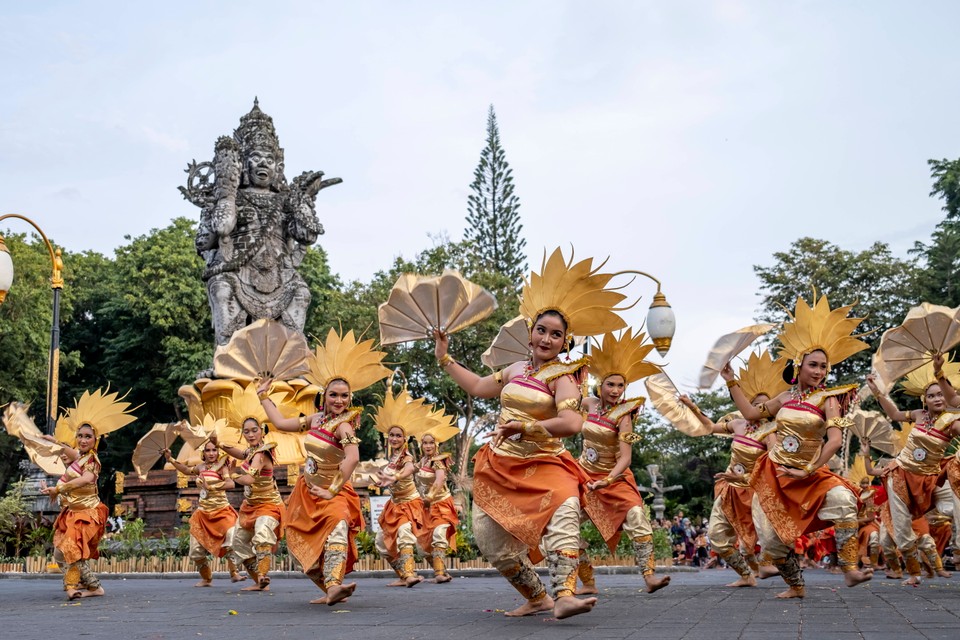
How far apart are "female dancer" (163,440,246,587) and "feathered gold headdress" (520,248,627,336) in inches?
280

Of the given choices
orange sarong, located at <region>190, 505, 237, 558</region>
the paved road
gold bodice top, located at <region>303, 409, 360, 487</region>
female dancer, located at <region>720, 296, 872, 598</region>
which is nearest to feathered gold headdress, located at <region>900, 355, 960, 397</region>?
the paved road

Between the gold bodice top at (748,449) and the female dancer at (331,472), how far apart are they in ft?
15.0

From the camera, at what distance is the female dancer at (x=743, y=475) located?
1206cm

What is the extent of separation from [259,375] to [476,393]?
3959mm

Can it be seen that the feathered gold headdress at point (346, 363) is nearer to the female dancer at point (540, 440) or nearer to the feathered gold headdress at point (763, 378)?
the female dancer at point (540, 440)

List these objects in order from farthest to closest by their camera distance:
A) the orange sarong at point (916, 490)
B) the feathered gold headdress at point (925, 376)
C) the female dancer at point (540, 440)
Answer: the feathered gold headdress at point (925, 376)
the orange sarong at point (916, 490)
the female dancer at point (540, 440)

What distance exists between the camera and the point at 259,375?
11562mm

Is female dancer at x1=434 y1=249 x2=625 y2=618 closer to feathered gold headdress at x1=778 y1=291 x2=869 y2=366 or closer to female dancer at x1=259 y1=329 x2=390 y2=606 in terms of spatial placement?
female dancer at x1=259 y1=329 x2=390 y2=606

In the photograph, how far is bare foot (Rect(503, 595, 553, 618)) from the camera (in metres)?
8.16

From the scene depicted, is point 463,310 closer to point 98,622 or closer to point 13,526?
point 98,622

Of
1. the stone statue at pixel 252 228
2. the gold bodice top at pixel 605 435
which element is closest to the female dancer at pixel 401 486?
the gold bodice top at pixel 605 435

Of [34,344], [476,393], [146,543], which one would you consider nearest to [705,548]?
[146,543]

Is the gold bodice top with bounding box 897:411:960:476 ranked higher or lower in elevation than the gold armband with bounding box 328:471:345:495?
higher

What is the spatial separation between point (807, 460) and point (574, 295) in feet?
9.53
